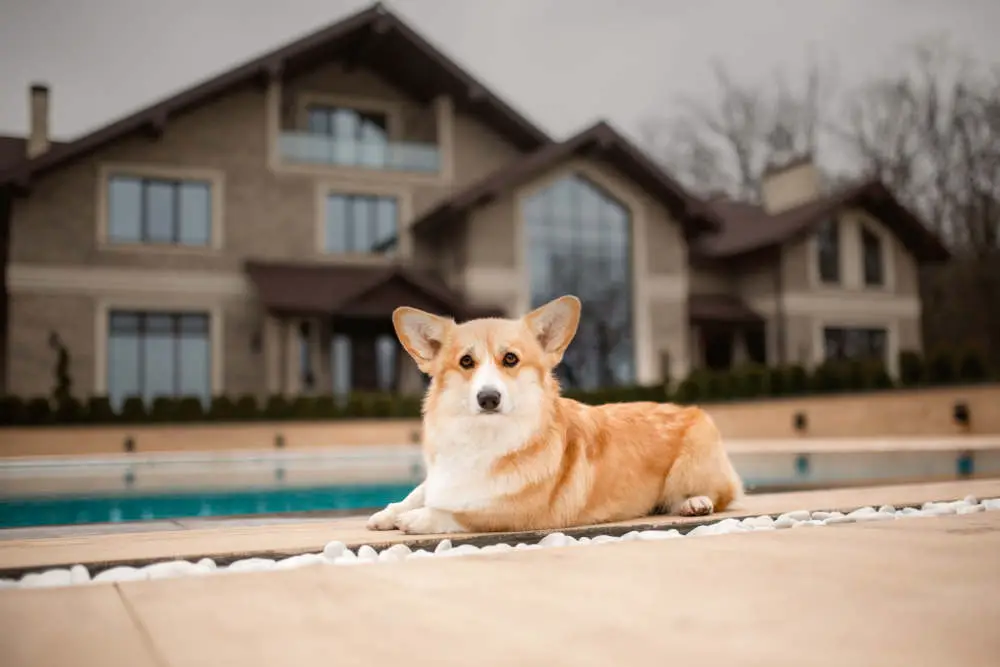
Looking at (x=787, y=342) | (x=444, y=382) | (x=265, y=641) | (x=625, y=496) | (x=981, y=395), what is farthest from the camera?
(x=787, y=342)

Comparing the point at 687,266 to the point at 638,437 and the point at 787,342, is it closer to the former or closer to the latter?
the point at 787,342

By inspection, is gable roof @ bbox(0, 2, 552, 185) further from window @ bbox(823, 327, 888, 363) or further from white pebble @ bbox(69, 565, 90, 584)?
white pebble @ bbox(69, 565, 90, 584)

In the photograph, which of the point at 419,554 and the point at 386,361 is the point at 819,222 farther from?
the point at 419,554

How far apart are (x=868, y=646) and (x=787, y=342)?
22.3 metres

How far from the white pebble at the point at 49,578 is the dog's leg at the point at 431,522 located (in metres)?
1.18

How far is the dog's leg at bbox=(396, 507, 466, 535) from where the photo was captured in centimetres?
331

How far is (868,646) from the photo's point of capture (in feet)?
5.18

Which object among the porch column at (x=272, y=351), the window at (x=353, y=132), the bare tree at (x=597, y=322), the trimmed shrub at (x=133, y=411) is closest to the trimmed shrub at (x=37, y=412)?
the trimmed shrub at (x=133, y=411)

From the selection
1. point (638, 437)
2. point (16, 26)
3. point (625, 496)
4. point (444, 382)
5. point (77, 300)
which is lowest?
point (625, 496)

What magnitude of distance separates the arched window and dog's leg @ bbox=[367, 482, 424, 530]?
1722 cm

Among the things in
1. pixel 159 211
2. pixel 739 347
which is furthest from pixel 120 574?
pixel 739 347

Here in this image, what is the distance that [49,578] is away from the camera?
250 centimetres

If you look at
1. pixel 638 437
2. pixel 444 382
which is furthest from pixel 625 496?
pixel 444 382

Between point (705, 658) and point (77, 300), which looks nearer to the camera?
point (705, 658)
